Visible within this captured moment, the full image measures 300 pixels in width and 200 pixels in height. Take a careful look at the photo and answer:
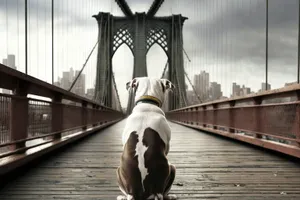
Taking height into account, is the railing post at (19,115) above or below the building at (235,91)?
below

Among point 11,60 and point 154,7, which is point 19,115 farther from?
point 154,7

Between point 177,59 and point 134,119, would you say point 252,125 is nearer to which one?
point 134,119

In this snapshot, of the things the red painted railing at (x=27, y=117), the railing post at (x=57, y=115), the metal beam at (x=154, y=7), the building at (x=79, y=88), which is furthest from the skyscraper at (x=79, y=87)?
the metal beam at (x=154, y=7)

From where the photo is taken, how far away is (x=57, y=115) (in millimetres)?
4621

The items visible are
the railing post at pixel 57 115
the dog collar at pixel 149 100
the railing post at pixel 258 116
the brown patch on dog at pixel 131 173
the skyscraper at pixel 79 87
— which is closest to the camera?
the brown patch on dog at pixel 131 173

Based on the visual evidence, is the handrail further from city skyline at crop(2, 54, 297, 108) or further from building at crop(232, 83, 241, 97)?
building at crop(232, 83, 241, 97)

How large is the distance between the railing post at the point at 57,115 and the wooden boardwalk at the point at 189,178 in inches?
13.9

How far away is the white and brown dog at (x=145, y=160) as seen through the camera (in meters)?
1.85

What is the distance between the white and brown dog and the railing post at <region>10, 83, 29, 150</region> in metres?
1.23

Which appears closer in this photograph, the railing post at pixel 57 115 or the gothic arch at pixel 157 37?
the railing post at pixel 57 115

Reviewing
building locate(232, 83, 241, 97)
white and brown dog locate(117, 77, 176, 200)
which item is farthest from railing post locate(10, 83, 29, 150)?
building locate(232, 83, 241, 97)

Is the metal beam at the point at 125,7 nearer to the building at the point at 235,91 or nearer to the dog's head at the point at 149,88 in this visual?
the building at the point at 235,91

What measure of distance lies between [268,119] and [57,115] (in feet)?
8.78

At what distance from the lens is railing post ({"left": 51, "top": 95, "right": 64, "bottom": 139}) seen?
445 cm
